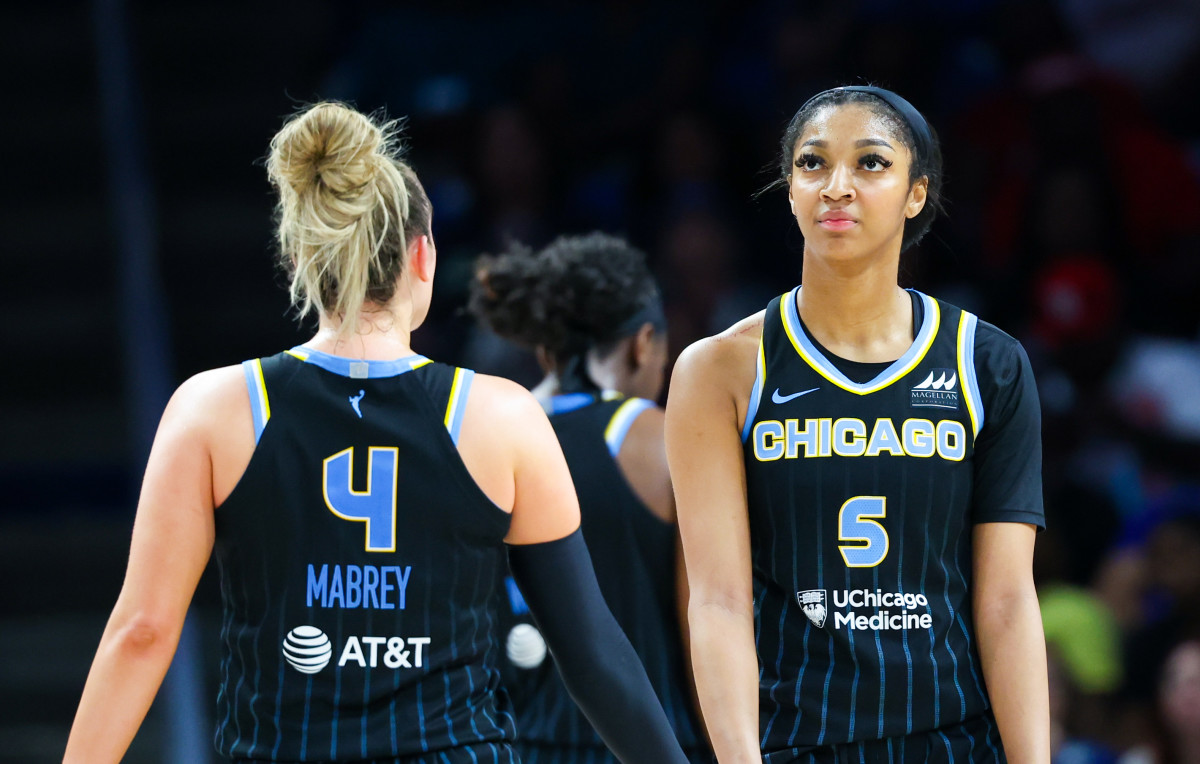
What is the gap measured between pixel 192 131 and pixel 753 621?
660cm

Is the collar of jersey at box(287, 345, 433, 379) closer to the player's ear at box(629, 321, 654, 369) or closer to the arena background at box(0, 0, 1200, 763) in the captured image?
the player's ear at box(629, 321, 654, 369)

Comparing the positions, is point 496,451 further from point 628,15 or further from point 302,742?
point 628,15

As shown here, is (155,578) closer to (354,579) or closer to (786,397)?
(354,579)

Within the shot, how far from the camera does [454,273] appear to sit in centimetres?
738

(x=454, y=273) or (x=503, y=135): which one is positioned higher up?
(x=503, y=135)

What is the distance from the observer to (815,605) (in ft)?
8.37

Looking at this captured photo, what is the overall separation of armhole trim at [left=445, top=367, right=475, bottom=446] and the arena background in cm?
363

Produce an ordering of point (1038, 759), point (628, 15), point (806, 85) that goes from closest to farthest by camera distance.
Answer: point (1038, 759)
point (806, 85)
point (628, 15)

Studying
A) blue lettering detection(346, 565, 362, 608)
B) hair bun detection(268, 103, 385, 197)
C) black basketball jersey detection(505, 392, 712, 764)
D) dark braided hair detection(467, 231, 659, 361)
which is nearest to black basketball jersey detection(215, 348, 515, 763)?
blue lettering detection(346, 565, 362, 608)

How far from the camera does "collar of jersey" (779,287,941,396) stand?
261cm

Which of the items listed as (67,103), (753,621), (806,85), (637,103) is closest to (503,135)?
(637,103)

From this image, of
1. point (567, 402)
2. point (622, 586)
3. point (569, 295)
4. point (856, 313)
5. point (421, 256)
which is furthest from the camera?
point (569, 295)

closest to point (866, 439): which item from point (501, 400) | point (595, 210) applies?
A: point (501, 400)

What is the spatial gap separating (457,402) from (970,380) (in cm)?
91
